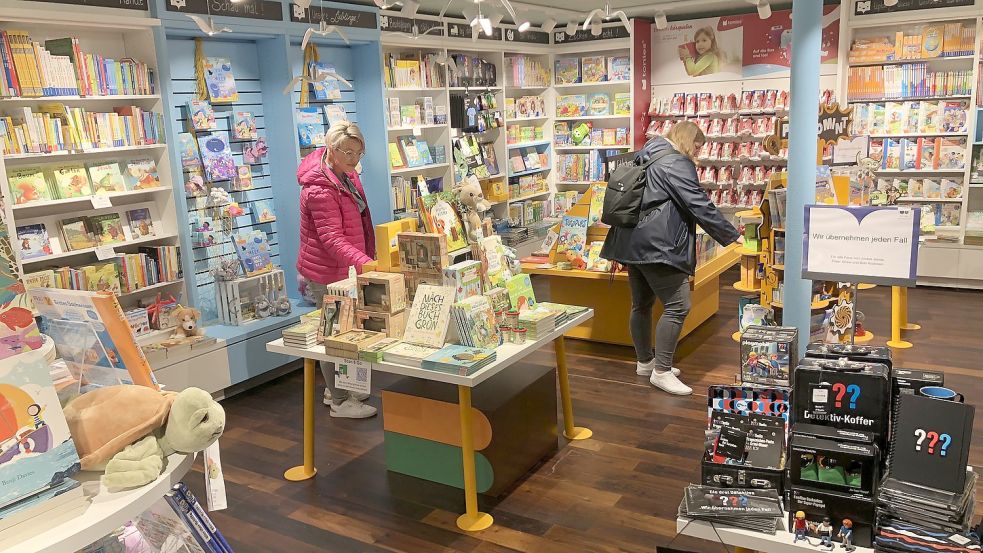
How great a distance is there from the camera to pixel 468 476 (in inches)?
Answer: 136

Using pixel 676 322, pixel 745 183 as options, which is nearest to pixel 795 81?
pixel 676 322

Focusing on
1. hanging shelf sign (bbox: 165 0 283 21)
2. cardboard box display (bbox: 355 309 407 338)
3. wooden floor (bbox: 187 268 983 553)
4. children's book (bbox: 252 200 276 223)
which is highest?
hanging shelf sign (bbox: 165 0 283 21)

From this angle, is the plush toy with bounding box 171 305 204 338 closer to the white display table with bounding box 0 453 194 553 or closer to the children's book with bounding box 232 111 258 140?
the children's book with bounding box 232 111 258 140

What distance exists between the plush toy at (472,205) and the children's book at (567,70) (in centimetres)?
609

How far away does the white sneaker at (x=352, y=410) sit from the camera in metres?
4.75

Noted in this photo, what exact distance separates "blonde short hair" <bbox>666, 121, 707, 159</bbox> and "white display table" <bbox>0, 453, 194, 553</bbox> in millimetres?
3759

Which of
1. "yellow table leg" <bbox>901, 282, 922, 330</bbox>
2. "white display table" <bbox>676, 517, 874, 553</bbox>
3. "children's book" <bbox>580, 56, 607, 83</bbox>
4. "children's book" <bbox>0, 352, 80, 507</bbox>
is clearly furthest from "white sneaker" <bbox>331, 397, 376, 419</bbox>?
"children's book" <bbox>580, 56, 607, 83</bbox>

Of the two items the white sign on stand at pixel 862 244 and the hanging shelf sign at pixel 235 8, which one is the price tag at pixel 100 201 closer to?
the hanging shelf sign at pixel 235 8

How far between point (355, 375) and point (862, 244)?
230 cm

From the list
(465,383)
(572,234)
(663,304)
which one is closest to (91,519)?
(465,383)

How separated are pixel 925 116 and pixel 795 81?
4690 mm

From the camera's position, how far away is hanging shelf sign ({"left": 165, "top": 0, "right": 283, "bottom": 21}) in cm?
499

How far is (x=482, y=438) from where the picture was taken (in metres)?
3.67

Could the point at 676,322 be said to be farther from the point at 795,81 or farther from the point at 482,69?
the point at 482,69
